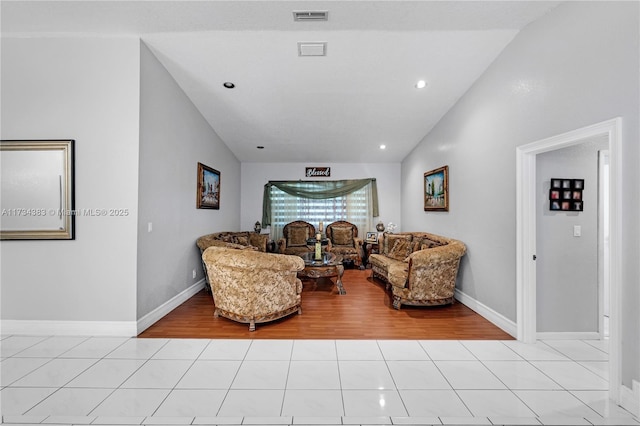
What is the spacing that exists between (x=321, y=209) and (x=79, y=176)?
15.7 feet

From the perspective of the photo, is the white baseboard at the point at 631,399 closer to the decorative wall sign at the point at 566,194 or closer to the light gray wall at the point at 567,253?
the light gray wall at the point at 567,253

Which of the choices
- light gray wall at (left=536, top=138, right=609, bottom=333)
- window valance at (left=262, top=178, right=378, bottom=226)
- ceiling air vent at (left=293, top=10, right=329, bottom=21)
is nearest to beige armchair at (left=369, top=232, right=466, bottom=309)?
light gray wall at (left=536, top=138, right=609, bottom=333)

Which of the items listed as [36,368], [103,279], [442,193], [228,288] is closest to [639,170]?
[442,193]

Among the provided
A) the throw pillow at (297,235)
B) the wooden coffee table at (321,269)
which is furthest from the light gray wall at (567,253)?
the throw pillow at (297,235)

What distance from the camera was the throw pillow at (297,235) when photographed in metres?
6.32

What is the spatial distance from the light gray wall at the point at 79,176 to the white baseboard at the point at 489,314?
153 inches

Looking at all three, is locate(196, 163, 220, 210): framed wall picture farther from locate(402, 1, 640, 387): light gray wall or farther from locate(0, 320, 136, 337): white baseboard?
locate(402, 1, 640, 387): light gray wall

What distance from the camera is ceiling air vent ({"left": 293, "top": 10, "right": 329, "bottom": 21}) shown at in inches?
91.5

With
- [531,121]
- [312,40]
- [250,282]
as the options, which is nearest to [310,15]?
[312,40]

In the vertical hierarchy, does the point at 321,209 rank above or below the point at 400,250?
above

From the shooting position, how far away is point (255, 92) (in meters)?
3.56

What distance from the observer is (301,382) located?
6.31 feet

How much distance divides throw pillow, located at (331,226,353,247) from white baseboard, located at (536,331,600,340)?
3.97 m

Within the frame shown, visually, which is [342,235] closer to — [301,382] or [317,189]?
[317,189]
